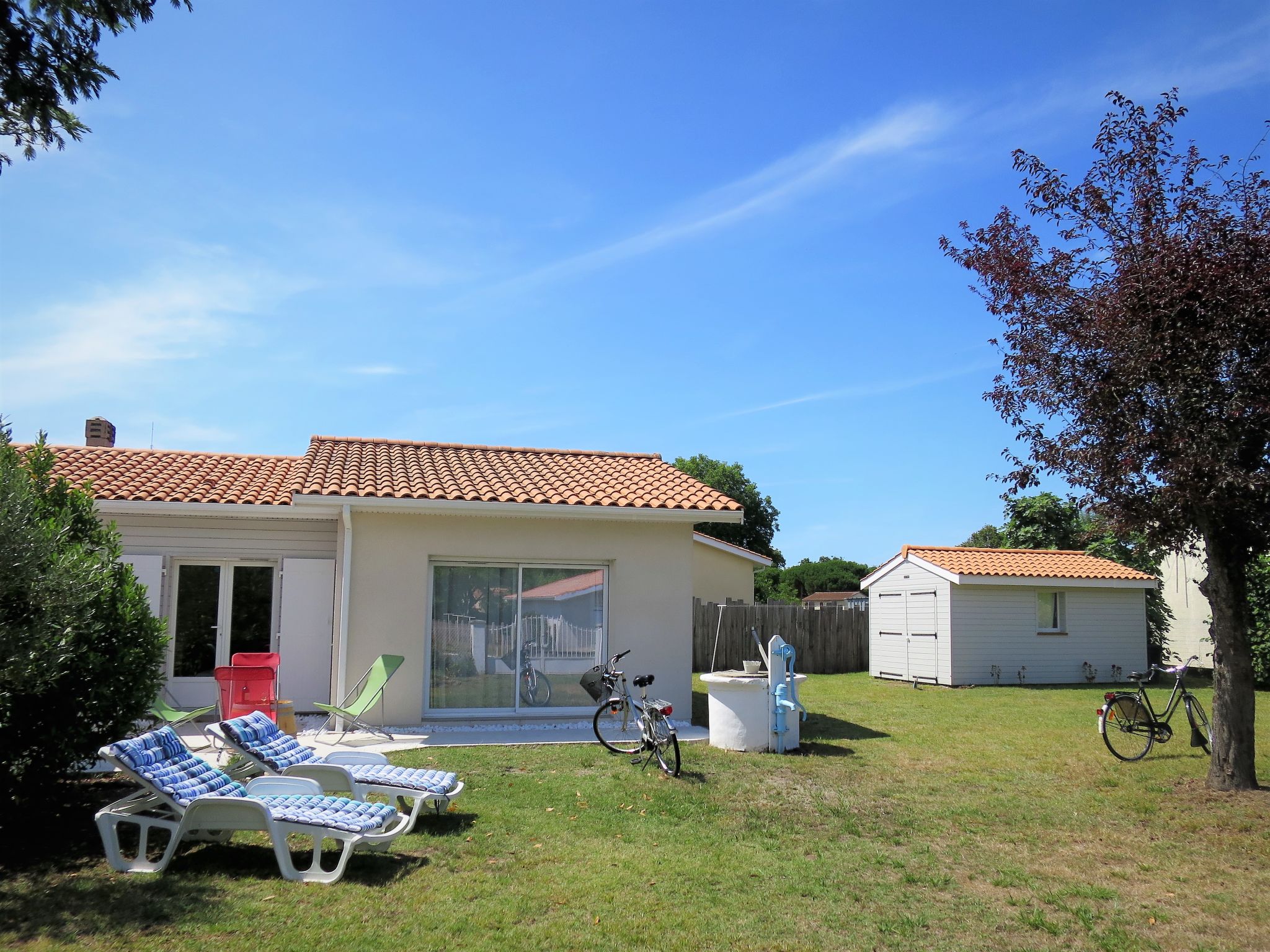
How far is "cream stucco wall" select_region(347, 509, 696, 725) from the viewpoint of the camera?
12352 mm

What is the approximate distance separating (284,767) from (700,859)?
3505 mm

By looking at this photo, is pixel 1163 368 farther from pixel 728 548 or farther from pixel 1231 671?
pixel 728 548

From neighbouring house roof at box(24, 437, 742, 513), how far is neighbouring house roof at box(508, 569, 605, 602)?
1156 millimetres

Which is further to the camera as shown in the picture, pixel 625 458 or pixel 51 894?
pixel 625 458

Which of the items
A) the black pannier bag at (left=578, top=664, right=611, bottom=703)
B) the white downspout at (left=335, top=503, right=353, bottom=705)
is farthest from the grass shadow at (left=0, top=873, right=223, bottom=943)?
the white downspout at (left=335, top=503, right=353, bottom=705)

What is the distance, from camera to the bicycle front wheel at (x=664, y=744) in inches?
374

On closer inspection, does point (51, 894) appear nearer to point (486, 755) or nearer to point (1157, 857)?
point (486, 755)

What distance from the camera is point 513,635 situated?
512 inches

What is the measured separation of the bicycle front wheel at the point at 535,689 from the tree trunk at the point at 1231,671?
311 inches

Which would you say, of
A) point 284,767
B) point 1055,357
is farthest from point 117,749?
point 1055,357

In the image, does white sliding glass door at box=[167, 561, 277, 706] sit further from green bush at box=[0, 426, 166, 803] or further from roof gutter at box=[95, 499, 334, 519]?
green bush at box=[0, 426, 166, 803]

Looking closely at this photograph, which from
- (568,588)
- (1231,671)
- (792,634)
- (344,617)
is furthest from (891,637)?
(344,617)

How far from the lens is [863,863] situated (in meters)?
6.61

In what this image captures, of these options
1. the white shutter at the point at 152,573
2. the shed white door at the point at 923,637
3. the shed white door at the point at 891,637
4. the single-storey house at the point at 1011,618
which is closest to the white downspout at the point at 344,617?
the white shutter at the point at 152,573
